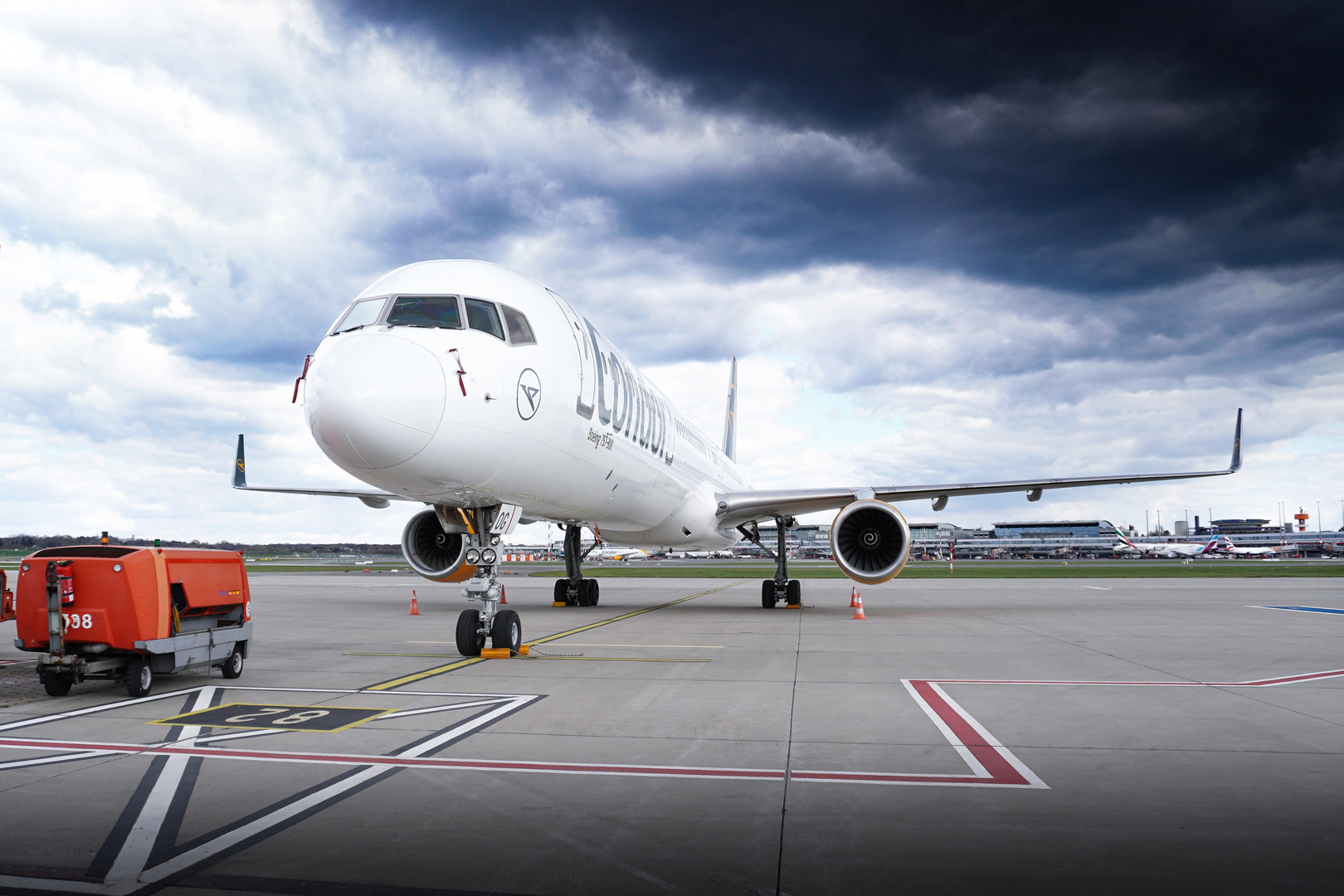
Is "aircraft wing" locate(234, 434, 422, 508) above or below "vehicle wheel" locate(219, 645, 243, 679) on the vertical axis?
above

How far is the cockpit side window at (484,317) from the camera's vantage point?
9.08 m

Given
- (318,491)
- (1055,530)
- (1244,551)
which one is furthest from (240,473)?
(1055,530)

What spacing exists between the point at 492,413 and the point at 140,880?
5824 mm

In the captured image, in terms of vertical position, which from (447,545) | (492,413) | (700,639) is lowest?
(700,639)

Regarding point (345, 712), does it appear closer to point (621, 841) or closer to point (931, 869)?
point (621, 841)

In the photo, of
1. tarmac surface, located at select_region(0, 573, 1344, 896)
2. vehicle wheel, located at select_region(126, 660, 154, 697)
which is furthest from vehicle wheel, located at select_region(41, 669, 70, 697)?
vehicle wheel, located at select_region(126, 660, 154, 697)

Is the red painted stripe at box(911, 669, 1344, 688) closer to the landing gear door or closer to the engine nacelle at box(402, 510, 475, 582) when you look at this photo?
the landing gear door

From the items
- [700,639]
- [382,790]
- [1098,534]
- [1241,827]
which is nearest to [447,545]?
[700,639]

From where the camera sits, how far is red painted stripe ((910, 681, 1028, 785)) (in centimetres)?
486

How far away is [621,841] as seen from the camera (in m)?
3.75

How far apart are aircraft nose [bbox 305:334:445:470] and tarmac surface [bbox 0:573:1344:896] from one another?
2.37 metres

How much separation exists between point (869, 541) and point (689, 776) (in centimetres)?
1172

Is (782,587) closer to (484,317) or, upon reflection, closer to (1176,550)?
(484,317)

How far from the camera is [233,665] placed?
8977mm
